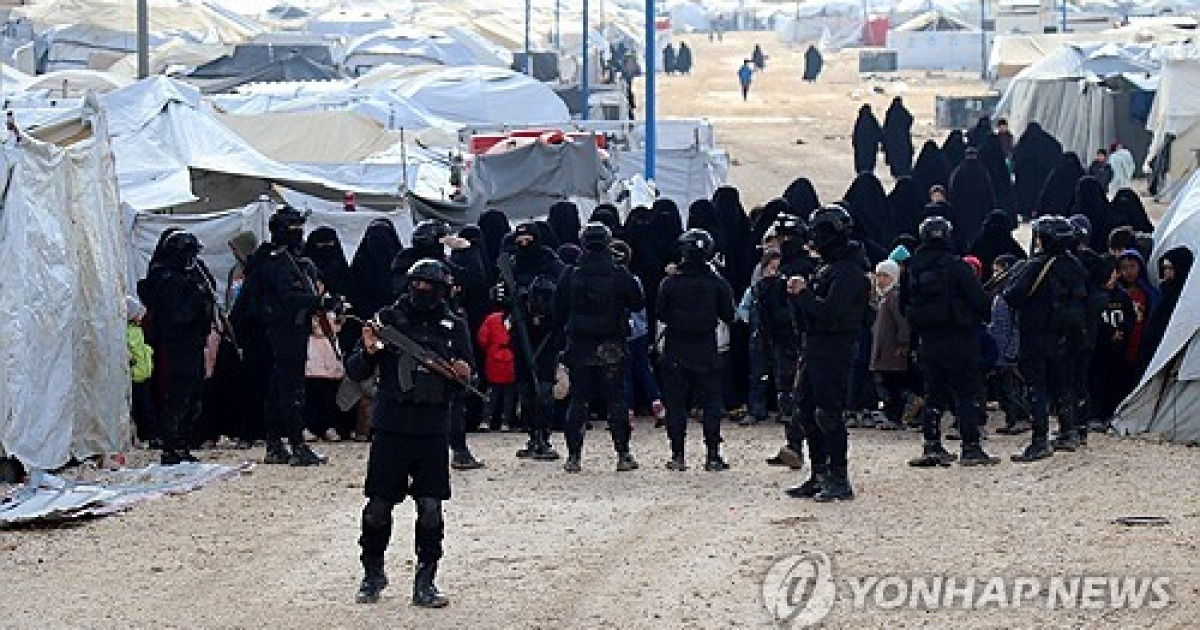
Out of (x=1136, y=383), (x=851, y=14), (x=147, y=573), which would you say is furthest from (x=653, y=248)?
(x=851, y=14)

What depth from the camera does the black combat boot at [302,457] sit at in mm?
14305

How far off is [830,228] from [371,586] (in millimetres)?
3471

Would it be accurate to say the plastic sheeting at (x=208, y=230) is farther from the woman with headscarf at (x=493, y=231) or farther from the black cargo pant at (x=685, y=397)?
the black cargo pant at (x=685, y=397)

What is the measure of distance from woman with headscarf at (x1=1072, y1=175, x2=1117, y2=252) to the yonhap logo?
740 centimetres

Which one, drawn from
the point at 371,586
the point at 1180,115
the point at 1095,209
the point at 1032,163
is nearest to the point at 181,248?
the point at 371,586

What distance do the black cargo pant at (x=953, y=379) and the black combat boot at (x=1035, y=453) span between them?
0.31 meters

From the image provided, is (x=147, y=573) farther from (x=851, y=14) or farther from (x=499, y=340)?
(x=851, y=14)

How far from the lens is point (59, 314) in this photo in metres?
13.9

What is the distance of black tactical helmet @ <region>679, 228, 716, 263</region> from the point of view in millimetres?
13672

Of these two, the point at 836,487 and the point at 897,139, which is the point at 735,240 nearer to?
the point at 836,487

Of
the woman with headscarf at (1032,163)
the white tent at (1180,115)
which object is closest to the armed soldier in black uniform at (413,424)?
the woman with headscarf at (1032,163)

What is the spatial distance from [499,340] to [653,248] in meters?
1.84

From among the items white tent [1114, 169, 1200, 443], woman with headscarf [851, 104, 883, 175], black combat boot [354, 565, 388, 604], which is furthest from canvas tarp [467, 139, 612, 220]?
woman with headscarf [851, 104, 883, 175]

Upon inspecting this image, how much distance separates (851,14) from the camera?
113938 mm
